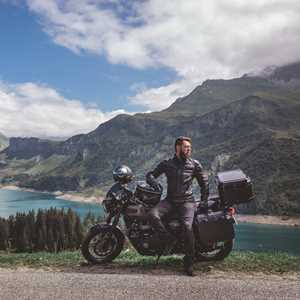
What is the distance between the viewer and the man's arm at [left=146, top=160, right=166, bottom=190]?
10070 mm

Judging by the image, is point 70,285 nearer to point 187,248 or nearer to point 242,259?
point 187,248

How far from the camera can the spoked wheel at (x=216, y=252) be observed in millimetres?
10391

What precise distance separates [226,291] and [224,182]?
10.1ft

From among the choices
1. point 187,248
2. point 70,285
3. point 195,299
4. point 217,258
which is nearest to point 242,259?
point 217,258

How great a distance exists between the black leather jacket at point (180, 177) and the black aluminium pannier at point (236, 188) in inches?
18.1

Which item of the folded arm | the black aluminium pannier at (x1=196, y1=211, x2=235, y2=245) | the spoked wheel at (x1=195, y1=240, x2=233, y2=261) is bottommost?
the spoked wheel at (x1=195, y1=240, x2=233, y2=261)

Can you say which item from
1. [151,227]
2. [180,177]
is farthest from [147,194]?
[180,177]

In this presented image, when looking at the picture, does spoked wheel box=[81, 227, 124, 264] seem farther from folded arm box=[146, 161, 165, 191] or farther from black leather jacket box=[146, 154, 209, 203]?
black leather jacket box=[146, 154, 209, 203]

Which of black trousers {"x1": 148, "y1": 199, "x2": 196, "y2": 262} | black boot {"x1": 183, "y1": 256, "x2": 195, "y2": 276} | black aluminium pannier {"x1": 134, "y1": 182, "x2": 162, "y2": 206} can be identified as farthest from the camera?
black aluminium pannier {"x1": 134, "y1": 182, "x2": 162, "y2": 206}

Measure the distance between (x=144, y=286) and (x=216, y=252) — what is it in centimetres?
323

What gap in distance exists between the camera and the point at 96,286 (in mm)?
8133

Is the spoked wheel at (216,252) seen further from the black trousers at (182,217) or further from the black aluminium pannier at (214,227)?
the black trousers at (182,217)

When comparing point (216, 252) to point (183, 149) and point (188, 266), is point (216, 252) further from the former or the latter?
point (183, 149)

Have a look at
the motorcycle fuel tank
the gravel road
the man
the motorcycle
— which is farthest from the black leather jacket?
the gravel road
